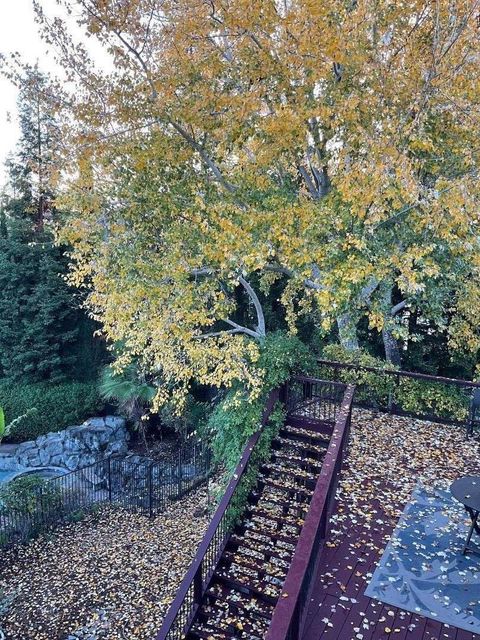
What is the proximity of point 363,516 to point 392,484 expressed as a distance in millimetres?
947

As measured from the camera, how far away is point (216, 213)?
791 cm

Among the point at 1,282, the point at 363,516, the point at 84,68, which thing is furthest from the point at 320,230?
the point at 1,282

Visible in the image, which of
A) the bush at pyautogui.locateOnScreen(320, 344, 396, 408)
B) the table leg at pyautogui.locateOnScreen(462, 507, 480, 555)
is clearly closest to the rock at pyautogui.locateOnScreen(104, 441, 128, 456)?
the bush at pyautogui.locateOnScreen(320, 344, 396, 408)

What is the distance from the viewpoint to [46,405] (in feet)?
53.3

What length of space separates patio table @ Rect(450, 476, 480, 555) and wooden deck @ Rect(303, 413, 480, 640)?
843 millimetres

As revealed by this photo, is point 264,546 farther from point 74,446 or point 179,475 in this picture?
point 74,446

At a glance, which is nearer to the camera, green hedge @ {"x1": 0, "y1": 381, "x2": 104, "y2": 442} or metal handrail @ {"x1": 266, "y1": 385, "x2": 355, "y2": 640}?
metal handrail @ {"x1": 266, "y1": 385, "x2": 355, "y2": 640}

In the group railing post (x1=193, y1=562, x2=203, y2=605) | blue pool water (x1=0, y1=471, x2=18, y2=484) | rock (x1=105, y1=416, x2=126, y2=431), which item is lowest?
blue pool water (x1=0, y1=471, x2=18, y2=484)

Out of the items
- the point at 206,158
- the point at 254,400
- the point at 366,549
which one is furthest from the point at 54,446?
the point at 366,549

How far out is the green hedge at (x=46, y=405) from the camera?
15891 millimetres

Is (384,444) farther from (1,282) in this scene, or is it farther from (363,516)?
(1,282)

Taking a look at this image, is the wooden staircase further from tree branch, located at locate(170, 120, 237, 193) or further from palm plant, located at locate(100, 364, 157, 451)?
palm plant, located at locate(100, 364, 157, 451)

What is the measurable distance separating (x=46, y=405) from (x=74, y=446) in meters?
2.17

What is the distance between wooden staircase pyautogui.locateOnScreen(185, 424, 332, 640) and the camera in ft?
16.4
